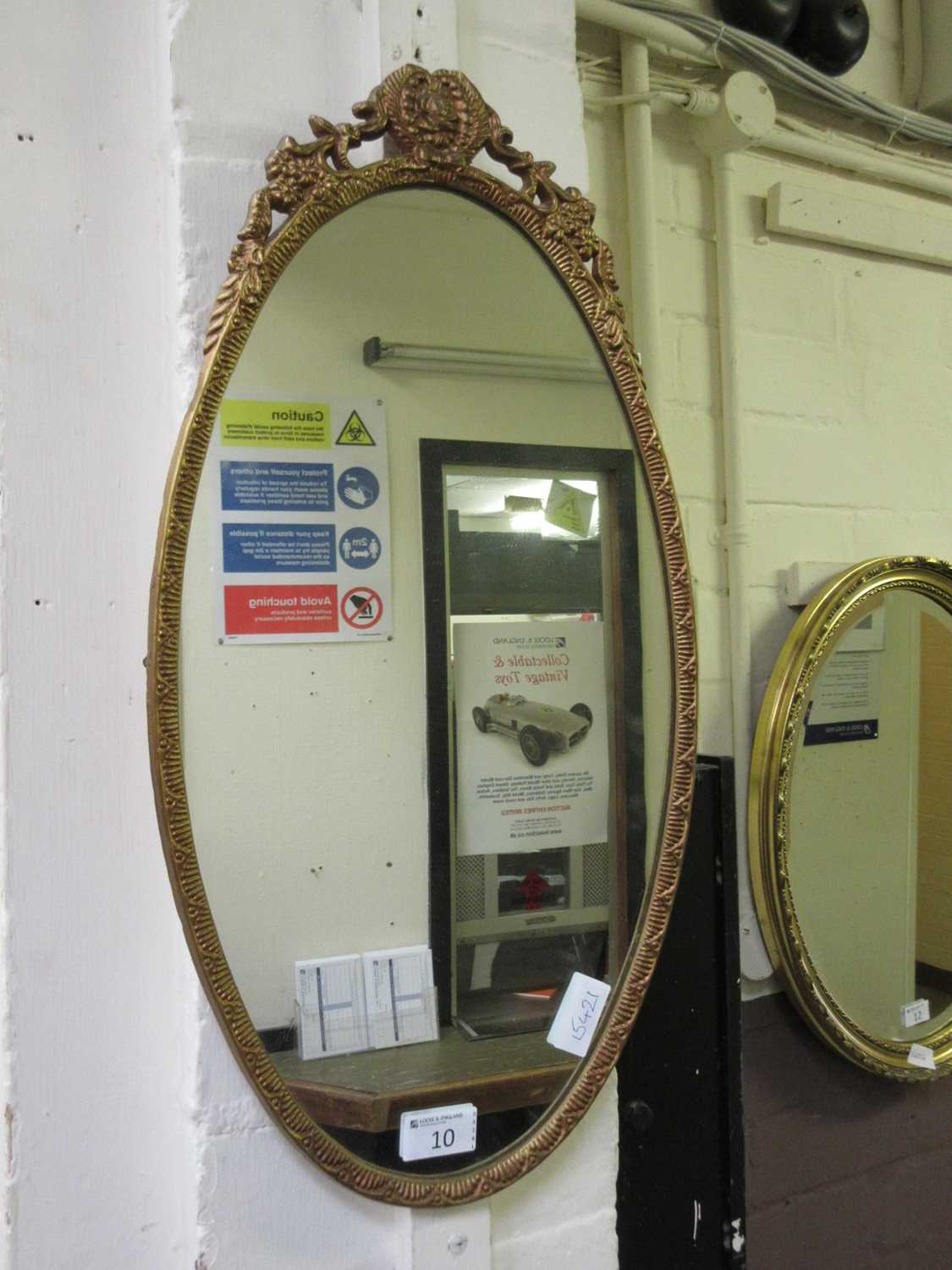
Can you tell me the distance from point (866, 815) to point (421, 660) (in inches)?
29.4

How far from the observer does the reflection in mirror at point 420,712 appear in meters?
0.84

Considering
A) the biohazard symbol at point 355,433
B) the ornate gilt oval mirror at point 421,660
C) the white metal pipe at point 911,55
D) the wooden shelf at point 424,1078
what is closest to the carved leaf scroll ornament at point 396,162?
the ornate gilt oval mirror at point 421,660

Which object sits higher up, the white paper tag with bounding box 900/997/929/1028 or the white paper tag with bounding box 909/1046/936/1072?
the white paper tag with bounding box 900/997/929/1028

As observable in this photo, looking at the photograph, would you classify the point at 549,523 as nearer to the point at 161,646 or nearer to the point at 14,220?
the point at 161,646

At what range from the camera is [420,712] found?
0.90 meters

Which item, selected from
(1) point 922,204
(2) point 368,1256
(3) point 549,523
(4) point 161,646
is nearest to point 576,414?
(3) point 549,523

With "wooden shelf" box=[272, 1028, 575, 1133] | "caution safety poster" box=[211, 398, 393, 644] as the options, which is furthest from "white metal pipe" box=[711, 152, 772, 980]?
"caution safety poster" box=[211, 398, 393, 644]

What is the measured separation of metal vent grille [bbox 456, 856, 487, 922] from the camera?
91 cm

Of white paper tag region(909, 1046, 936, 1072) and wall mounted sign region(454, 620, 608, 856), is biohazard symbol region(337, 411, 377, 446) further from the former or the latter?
white paper tag region(909, 1046, 936, 1072)

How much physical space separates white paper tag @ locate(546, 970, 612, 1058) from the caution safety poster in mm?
357

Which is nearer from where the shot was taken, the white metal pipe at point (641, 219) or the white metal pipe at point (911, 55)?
the white metal pipe at point (641, 219)

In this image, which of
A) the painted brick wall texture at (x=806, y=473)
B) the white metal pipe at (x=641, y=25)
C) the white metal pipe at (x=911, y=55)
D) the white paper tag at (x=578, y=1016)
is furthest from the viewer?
the white metal pipe at (x=911, y=55)

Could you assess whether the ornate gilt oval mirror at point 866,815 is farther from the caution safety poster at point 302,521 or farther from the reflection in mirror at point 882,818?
the caution safety poster at point 302,521

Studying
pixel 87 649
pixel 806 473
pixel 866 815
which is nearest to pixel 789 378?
pixel 806 473
